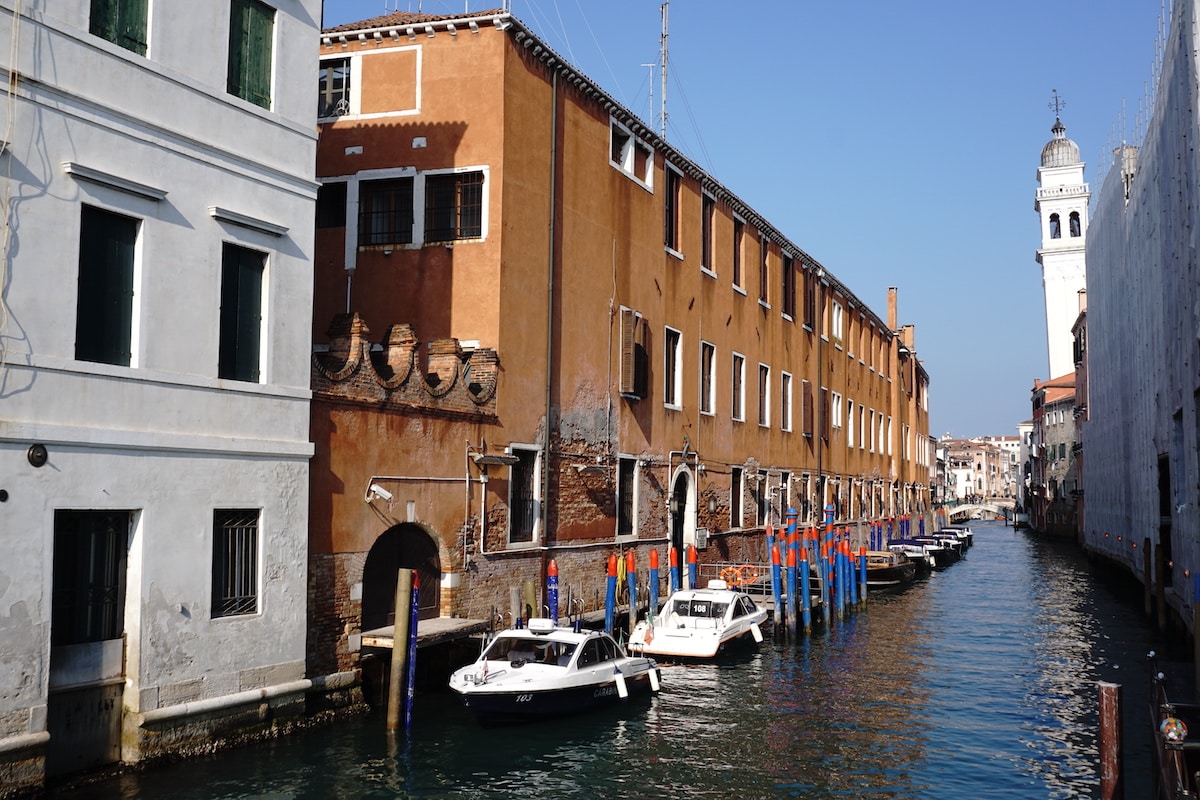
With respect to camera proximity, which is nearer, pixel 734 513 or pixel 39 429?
pixel 39 429

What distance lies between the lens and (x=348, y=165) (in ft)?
73.1

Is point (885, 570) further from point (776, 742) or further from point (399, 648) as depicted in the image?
point (399, 648)

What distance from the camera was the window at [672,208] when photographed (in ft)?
91.4

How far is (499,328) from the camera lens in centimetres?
2027

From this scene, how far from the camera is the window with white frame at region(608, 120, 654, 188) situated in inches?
989

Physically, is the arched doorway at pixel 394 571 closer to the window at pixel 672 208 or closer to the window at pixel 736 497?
the window at pixel 672 208

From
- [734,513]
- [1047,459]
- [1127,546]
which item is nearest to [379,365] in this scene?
[734,513]

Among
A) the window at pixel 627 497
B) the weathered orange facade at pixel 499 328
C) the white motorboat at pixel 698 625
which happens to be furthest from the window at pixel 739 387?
the white motorboat at pixel 698 625

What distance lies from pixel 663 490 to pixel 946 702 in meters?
9.42

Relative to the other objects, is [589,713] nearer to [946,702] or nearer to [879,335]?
[946,702]

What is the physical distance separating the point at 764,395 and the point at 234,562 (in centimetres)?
2358

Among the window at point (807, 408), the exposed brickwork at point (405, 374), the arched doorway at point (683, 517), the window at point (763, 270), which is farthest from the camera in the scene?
the window at point (807, 408)

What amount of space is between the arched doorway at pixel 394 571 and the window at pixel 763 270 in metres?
18.9

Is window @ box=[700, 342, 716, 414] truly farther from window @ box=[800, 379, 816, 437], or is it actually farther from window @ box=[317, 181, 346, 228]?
window @ box=[317, 181, 346, 228]
